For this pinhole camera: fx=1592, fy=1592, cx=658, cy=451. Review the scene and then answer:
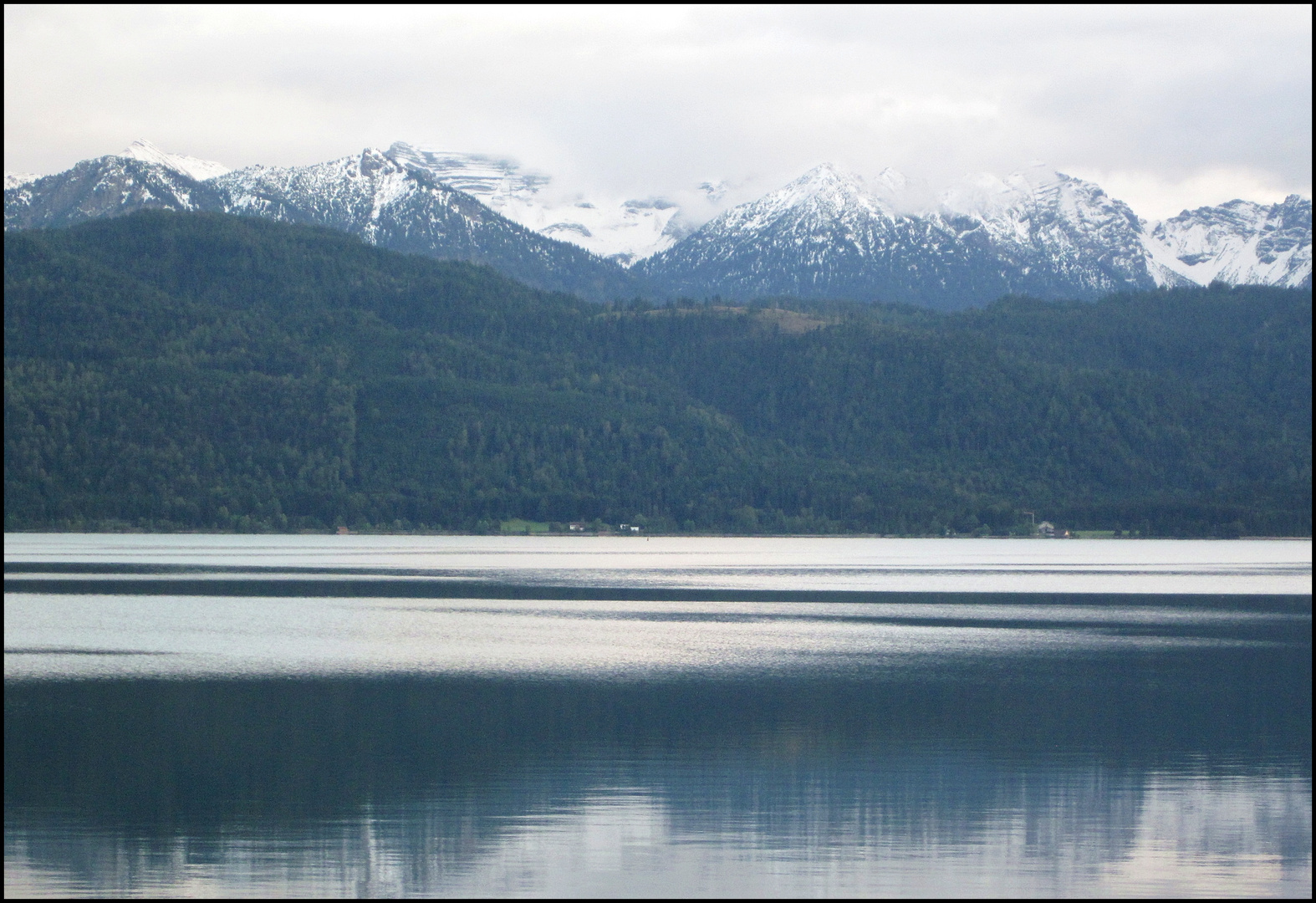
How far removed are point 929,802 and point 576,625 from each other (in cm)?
4263

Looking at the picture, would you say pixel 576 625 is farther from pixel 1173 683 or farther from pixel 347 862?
pixel 347 862

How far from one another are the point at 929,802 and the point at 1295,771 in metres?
10.4

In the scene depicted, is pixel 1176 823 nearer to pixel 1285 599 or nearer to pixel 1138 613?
pixel 1138 613

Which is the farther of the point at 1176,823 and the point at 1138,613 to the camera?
the point at 1138,613

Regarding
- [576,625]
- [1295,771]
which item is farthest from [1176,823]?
[576,625]

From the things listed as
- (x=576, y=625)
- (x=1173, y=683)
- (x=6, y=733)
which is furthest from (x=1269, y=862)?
(x=576, y=625)

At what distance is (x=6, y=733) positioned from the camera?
41812 millimetres


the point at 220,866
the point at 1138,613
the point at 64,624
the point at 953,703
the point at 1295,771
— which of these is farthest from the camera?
the point at 1138,613

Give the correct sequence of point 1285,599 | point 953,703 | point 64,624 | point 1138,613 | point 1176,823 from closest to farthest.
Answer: point 1176,823 < point 953,703 < point 64,624 < point 1138,613 < point 1285,599

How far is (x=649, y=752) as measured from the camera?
4072 centimetres

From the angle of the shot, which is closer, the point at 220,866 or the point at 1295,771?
the point at 220,866

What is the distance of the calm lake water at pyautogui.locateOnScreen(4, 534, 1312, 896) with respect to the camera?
29641mm

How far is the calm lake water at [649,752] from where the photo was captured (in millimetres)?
29641

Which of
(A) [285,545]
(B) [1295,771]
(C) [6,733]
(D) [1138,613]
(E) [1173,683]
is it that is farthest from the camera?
(A) [285,545]
